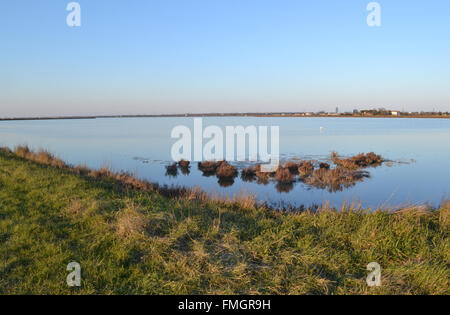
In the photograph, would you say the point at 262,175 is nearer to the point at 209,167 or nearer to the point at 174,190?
the point at 209,167

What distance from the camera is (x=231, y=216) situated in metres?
7.98

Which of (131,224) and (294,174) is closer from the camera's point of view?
(131,224)

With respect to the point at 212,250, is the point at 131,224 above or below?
above

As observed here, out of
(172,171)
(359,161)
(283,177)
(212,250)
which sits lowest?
(172,171)

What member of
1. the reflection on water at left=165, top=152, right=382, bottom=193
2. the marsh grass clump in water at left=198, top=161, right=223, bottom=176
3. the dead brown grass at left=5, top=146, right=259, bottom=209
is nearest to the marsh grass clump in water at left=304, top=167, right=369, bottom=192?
the reflection on water at left=165, top=152, right=382, bottom=193

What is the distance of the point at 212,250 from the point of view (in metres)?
5.47

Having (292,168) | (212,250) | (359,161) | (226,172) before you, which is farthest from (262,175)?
(212,250)

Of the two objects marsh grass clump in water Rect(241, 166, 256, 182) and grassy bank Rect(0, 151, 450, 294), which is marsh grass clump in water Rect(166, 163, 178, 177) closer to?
marsh grass clump in water Rect(241, 166, 256, 182)

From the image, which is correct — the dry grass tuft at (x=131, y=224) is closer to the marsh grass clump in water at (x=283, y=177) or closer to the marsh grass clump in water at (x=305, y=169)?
the marsh grass clump in water at (x=283, y=177)

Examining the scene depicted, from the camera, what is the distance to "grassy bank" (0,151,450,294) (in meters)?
4.39

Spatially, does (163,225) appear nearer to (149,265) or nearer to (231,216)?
(149,265)

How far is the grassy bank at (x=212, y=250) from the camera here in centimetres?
439

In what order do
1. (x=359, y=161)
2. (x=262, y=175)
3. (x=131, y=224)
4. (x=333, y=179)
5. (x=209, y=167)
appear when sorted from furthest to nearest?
(x=359, y=161) < (x=209, y=167) < (x=262, y=175) < (x=333, y=179) < (x=131, y=224)
